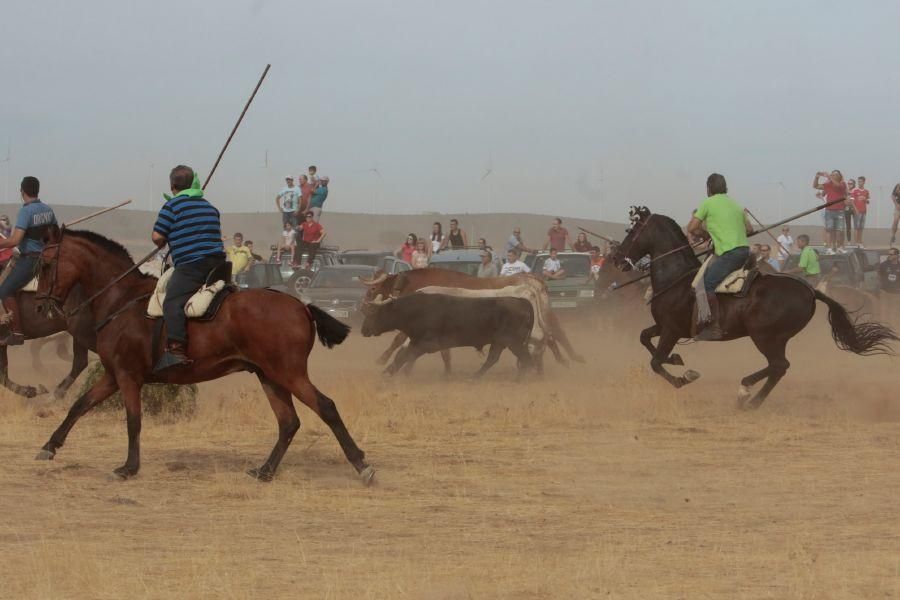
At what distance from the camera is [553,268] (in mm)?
28609

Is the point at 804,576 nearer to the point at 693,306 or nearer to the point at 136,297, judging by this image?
the point at 136,297

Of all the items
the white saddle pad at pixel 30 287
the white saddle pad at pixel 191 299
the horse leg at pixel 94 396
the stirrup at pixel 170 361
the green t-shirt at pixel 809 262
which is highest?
the white saddle pad at pixel 191 299

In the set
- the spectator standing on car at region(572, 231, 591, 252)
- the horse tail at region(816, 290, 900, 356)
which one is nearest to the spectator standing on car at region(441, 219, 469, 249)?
the spectator standing on car at region(572, 231, 591, 252)

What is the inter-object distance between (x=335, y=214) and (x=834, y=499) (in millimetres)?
82294

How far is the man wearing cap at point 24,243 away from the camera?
13836 mm

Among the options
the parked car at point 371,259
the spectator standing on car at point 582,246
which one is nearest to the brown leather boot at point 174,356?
the parked car at point 371,259

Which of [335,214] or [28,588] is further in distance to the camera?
[335,214]

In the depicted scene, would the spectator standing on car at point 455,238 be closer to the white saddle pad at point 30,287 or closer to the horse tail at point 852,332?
the horse tail at point 852,332

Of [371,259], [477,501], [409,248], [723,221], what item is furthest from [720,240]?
[371,259]

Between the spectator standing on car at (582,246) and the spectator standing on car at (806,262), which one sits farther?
the spectator standing on car at (582,246)

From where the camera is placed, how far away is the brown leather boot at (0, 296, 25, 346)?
594 inches

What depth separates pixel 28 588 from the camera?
7.33 meters

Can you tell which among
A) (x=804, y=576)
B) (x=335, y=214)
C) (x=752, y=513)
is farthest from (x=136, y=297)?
(x=335, y=214)

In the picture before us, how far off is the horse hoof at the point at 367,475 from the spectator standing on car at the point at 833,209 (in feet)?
62.9
